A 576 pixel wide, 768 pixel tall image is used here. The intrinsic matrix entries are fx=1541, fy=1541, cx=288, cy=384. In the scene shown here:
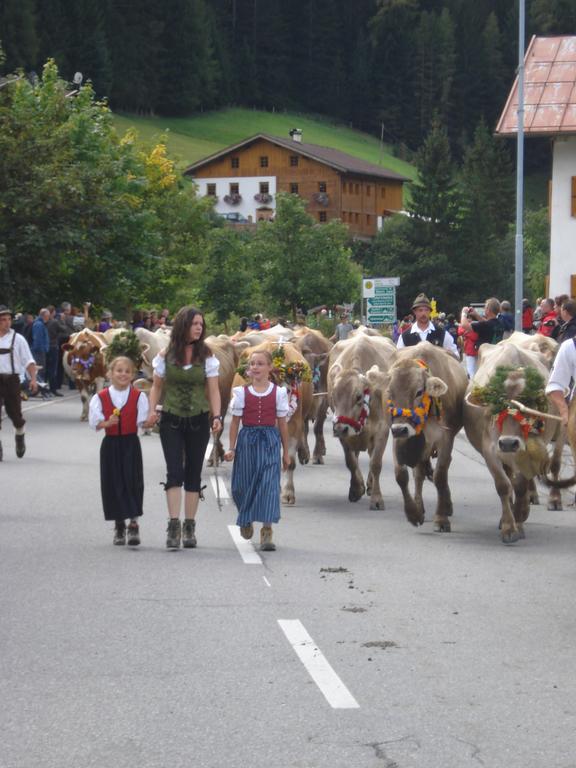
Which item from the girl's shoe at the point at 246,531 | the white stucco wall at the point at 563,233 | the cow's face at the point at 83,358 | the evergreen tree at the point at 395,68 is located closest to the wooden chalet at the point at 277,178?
the evergreen tree at the point at 395,68

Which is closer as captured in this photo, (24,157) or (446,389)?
(446,389)

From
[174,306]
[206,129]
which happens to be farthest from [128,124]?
[174,306]

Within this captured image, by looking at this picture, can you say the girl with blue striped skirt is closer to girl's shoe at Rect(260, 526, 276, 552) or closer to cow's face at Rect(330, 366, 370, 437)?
girl's shoe at Rect(260, 526, 276, 552)

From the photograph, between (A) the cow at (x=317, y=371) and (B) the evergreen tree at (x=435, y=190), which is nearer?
(A) the cow at (x=317, y=371)

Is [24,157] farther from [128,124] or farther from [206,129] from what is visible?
[206,129]

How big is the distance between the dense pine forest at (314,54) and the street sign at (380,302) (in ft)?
344

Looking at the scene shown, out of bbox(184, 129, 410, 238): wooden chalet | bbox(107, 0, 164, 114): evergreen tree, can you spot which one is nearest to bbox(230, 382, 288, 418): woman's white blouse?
bbox(184, 129, 410, 238): wooden chalet

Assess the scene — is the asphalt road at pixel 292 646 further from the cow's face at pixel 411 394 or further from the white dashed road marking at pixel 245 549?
the cow's face at pixel 411 394

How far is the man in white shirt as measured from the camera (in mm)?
9938

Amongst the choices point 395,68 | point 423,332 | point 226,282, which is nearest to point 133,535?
point 423,332

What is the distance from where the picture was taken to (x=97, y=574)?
406 inches

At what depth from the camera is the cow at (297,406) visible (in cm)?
1486

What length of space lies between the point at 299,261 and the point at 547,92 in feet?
113

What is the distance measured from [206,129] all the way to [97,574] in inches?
5795
